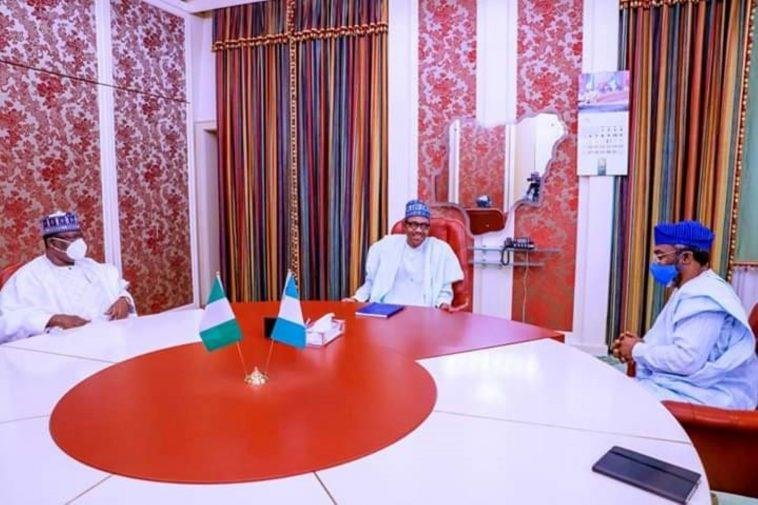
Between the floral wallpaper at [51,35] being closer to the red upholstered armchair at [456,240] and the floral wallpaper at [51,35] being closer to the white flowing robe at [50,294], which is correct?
the white flowing robe at [50,294]

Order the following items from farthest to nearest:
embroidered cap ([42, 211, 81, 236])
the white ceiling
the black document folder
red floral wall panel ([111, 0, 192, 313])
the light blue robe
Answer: the white ceiling
red floral wall panel ([111, 0, 192, 313])
embroidered cap ([42, 211, 81, 236])
the light blue robe
the black document folder

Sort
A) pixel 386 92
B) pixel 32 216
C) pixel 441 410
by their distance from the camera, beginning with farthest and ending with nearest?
1. pixel 386 92
2. pixel 32 216
3. pixel 441 410

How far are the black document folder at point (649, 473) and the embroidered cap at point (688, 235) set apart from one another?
1.11 metres

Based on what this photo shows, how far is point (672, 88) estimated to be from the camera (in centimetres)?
328

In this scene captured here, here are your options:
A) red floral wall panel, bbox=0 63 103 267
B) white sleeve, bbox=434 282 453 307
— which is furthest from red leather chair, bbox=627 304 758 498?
red floral wall panel, bbox=0 63 103 267

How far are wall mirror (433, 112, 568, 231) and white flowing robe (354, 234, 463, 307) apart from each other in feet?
3.40

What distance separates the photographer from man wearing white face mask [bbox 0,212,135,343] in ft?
6.75

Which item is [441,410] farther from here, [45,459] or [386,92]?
[386,92]

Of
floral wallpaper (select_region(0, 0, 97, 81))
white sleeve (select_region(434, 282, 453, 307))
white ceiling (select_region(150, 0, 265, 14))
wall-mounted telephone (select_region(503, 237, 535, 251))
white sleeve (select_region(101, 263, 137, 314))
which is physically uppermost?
white ceiling (select_region(150, 0, 265, 14))

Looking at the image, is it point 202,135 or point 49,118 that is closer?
point 49,118

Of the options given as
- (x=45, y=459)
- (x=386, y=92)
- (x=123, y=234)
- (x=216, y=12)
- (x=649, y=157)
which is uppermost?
(x=216, y=12)

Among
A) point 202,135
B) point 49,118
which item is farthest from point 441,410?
point 202,135

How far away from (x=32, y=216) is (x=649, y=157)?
420 cm

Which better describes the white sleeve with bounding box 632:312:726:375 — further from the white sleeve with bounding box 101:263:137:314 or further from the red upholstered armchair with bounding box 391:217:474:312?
the white sleeve with bounding box 101:263:137:314
